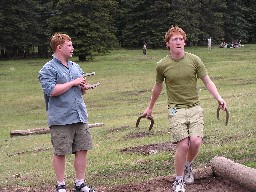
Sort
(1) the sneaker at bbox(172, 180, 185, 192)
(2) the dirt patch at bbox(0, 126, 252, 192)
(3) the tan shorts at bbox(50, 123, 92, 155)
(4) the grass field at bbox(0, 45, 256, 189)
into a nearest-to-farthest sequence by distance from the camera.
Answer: (1) the sneaker at bbox(172, 180, 185, 192) → (3) the tan shorts at bbox(50, 123, 92, 155) → (2) the dirt patch at bbox(0, 126, 252, 192) → (4) the grass field at bbox(0, 45, 256, 189)

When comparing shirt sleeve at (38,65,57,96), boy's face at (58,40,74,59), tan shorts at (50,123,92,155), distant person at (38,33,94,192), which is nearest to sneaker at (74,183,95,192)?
distant person at (38,33,94,192)

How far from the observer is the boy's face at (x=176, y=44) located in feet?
19.1

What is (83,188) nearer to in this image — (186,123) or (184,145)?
(184,145)

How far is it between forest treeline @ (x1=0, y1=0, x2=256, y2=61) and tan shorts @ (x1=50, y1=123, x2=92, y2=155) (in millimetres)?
39548

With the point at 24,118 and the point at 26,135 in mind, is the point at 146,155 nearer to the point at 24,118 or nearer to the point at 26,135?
the point at 26,135

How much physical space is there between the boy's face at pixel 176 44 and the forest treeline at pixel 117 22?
39663 millimetres

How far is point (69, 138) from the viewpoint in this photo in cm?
594

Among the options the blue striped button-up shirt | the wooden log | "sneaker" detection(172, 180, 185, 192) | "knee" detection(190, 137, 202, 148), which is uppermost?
the blue striped button-up shirt

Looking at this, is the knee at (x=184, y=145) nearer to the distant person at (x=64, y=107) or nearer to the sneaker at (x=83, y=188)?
the distant person at (x=64, y=107)

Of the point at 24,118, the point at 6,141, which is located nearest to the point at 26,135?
the point at 6,141

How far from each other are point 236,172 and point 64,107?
85.0 inches

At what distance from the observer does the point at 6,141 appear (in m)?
14.2

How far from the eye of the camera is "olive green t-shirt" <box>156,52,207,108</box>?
19.2 ft

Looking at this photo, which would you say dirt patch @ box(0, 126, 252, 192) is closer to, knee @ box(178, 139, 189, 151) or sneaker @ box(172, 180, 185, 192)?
sneaker @ box(172, 180, 185, 192)
